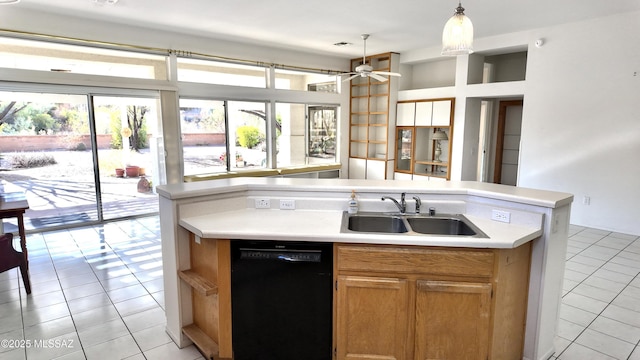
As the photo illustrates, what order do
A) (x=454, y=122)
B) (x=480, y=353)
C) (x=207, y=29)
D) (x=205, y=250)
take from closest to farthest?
(x=480, y=353) → (x=205, y=250) → (x=207, y=29) → (x=454, y=122)

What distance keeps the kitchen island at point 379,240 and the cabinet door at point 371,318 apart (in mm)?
13

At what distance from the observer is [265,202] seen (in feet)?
8.84

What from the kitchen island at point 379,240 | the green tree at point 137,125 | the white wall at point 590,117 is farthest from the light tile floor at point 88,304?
the white wall at point 590,117

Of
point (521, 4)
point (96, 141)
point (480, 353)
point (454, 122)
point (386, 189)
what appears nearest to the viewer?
point (480, 353)

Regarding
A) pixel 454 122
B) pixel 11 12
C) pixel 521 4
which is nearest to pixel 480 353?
pixel 521 4

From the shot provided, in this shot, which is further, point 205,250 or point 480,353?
point 205,250

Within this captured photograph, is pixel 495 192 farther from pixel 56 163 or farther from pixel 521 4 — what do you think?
pixel 56 163

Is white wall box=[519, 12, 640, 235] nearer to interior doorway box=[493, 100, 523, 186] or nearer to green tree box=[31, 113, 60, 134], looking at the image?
interior doorway box=[493, 100, 523, 186]

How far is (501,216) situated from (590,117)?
13.7 feet

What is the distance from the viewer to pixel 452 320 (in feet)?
→ 6.64

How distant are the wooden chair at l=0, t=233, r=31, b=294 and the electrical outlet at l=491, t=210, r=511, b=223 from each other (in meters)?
3.82

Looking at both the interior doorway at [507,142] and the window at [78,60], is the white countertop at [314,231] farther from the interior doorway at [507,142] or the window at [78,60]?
the interior doorway at [507,142]

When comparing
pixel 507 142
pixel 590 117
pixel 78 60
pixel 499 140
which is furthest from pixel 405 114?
pixel 78 60

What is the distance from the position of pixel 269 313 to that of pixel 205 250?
57cm
